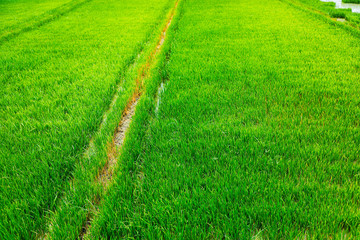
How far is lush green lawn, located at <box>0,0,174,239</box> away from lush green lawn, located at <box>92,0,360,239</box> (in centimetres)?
43

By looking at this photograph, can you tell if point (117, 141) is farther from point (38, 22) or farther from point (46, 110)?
point (38, 22)

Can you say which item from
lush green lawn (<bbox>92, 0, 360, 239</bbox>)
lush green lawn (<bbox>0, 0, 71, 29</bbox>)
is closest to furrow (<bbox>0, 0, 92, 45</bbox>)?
lush green lawn (<bbox>0, 0, 71, 29</bbox>)

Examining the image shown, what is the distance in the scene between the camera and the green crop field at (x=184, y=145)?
1.11 metres

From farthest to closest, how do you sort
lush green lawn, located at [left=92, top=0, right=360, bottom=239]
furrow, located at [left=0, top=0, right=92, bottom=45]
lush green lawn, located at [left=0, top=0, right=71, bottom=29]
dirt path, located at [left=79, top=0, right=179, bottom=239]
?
lush green lawn, located at [left=0, top=0, right=71, bottom=29], furrow, located at [left=0, top=0, right=92, bottom=45], dirt path, located at [left=79, top=0, right=179, bottom=239], lush green lawn, located at [left=92, top=0, right=360, bottom=239]

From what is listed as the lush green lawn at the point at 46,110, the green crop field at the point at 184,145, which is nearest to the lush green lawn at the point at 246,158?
the green crop field at the point at 184,145

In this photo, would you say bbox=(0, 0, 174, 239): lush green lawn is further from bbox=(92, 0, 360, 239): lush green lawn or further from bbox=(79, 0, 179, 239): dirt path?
bbox=(92, 0, 360, 239): lush green lawn

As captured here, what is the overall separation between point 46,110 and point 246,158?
203 centimetres

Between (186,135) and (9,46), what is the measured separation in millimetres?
5306

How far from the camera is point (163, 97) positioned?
2.43 m

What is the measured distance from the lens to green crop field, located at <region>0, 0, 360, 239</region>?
43.5 inches

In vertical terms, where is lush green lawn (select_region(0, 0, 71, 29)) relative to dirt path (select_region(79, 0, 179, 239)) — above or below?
above

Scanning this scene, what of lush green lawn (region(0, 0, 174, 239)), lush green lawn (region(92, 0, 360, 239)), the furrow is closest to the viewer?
lush green lawn (region(92, 0, 360, 239))

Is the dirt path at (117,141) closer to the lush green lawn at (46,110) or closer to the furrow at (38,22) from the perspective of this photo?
the lush green lawn at (46,110)

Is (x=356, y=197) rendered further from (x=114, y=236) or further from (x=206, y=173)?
(x=114, y=236)
